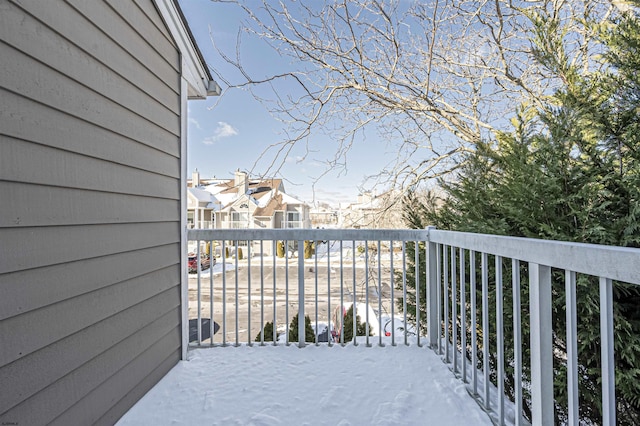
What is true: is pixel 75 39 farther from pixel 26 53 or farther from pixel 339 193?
pixel 339 193

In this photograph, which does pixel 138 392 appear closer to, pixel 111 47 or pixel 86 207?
pixel 86 207

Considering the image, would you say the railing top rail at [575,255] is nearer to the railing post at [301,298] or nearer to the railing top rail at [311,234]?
the railing top rail at [311,234]

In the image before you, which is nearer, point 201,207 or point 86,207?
point 86,207

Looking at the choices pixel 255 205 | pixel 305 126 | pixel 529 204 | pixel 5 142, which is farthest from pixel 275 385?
pixel 255 205

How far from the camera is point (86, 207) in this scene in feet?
4.66

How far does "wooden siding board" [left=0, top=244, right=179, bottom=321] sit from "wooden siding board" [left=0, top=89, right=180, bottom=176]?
0.48 m

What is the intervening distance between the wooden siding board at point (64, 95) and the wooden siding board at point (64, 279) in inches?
24.8

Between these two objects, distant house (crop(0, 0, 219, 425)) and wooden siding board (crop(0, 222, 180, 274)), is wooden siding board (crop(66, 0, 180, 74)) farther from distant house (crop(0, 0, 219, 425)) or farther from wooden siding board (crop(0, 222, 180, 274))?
wooden siding board (crop(0, 222, 180, 274))

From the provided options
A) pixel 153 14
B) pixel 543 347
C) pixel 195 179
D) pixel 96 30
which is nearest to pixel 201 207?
pixel 195 179

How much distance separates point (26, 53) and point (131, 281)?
110 cm

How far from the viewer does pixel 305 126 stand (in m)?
4.60

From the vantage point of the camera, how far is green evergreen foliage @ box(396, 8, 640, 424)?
1.66 metres

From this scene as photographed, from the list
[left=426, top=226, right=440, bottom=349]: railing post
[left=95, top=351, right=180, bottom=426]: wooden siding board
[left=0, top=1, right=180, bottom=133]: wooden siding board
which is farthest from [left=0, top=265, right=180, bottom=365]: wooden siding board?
[left=426, top=226, right=440, bottom=349]: railing post

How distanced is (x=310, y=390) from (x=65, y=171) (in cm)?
162
